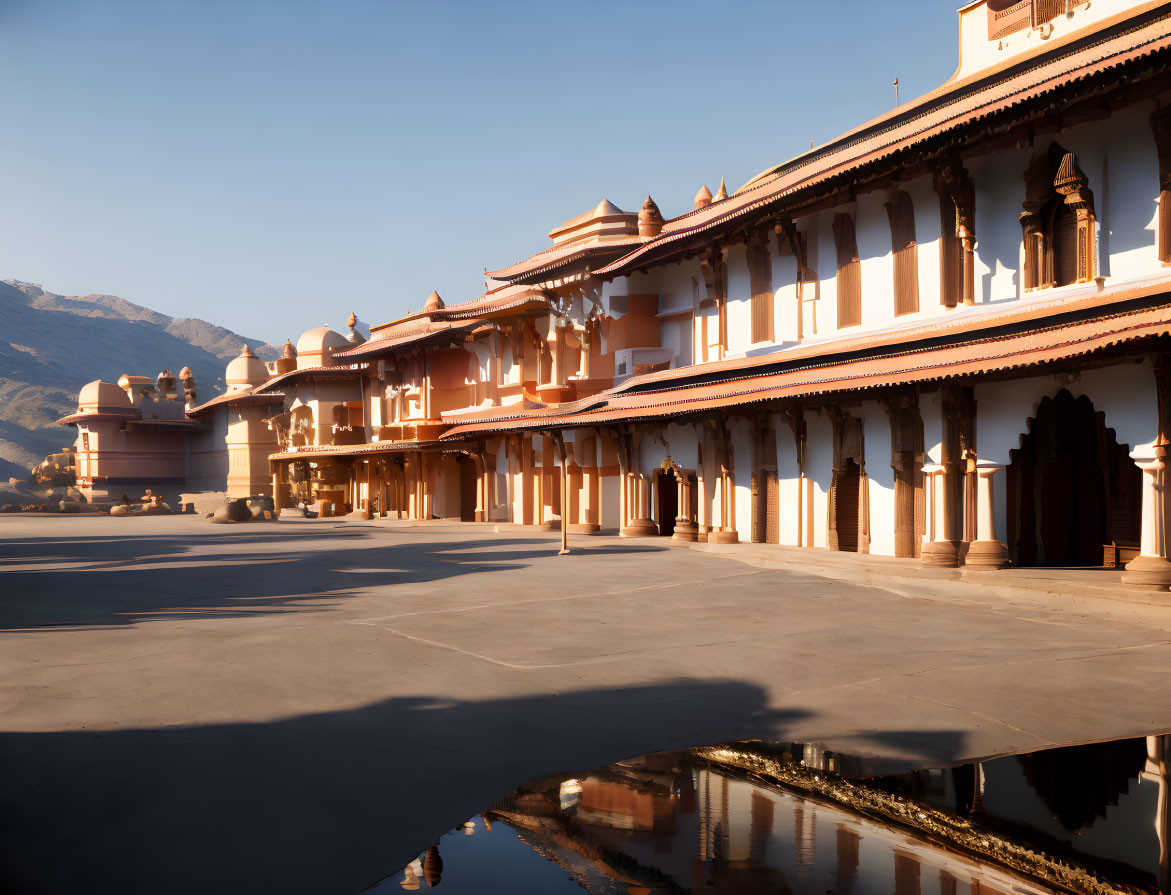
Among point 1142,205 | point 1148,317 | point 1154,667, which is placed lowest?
point 1154,667

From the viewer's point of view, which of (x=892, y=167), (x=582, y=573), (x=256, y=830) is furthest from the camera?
(x=892, y=167)

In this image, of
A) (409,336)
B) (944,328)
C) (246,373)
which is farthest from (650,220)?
(246,373)

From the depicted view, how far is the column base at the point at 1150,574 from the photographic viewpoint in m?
11.1

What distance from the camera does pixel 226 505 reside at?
35000 millimetres

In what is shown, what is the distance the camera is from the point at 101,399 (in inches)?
2434

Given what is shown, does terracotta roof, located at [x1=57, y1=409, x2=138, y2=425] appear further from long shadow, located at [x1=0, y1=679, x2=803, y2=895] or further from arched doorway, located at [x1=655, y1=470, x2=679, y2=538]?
long shadow, located at [x1=0, y1=679, x2=803, y2=895]

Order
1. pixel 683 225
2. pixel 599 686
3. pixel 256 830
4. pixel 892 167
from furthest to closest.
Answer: pixel 683 225
pixel 892 167
pixel 599 686
pixel 256 830

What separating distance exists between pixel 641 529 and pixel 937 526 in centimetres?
922

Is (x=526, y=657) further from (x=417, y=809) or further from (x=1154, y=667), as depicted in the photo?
(x=1154, y=667)

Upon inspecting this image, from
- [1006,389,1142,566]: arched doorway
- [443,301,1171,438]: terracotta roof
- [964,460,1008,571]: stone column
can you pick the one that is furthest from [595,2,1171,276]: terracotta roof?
[964,460,1008,571]: stone column

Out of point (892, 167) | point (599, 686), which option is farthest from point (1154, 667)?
point (892, 167)

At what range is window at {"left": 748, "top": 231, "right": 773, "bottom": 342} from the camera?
796 inches

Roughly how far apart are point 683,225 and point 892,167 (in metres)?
9.56

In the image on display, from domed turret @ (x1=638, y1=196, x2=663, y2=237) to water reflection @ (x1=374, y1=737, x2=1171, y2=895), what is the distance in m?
22.0
